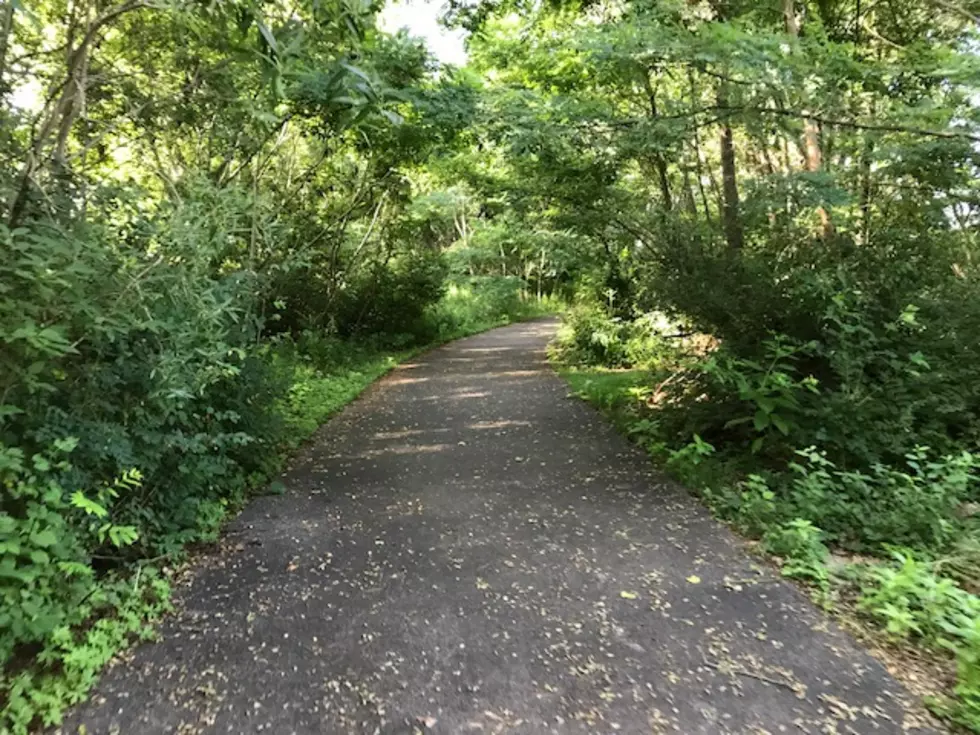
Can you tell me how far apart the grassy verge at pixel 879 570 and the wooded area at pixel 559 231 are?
0.02m

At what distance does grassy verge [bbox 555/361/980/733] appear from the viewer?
10.0ft

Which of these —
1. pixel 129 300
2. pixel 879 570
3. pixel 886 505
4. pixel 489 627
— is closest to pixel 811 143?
pixel 886 505

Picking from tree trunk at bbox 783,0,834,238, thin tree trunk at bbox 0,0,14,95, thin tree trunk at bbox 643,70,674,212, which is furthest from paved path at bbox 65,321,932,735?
thin tree trunk at bbox 643,70,674,212

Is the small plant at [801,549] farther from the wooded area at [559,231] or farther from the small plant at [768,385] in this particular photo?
the small plant at [768,385]

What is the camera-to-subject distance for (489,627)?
3533mm

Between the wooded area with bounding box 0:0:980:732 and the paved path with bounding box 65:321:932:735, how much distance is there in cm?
34

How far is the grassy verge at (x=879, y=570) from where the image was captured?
10.0 feet

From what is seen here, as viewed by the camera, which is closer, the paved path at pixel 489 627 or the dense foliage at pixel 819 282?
the paved path at pixel 489 627

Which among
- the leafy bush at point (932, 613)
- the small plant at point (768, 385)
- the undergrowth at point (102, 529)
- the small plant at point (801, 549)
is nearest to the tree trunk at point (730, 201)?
the small plant at point (768, 385)

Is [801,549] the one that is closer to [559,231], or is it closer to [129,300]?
[129,300]

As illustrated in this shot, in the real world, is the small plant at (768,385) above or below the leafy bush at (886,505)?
above

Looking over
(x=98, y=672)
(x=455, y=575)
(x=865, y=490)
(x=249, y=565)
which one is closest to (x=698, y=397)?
(x=865, y=490)

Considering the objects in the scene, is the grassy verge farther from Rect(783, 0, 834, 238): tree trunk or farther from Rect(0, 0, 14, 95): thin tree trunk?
Rect(0, 0, 14, 95): thin tree trunk

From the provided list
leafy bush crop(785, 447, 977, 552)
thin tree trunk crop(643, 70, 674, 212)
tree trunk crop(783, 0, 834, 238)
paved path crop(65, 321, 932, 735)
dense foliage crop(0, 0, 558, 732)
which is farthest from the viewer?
thin tree trunk crop(643, 70, 674, 212)
